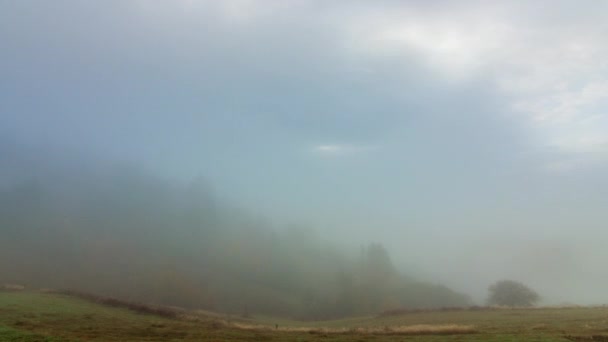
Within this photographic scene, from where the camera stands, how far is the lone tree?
128m

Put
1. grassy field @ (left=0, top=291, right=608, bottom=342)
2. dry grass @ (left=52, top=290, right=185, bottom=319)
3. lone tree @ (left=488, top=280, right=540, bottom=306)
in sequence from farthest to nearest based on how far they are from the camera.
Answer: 1. lone tree @ (left=488, top=280, right=540, bottom=306)
2. dry grass @ (left=52, top=290, right=185, bottom=319)
3. grassy field @ (left=0, top=291, right=608, bottom=342)

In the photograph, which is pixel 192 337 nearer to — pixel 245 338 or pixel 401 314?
pixel 245 338

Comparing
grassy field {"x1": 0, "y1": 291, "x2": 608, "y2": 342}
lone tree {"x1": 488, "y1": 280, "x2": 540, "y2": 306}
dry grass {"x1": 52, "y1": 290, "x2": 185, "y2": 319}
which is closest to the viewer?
grassy field {"x1": 0, "y1": 291, "x2": 608, "y2": 342}

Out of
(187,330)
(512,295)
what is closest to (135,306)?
(187,330)

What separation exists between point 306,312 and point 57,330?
149484mm

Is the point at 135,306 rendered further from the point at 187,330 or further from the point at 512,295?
the point at 512,295

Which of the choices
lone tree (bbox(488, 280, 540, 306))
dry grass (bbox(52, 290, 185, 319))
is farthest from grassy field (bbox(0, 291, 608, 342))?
lone tree (bbox(488, 280, 540, 306))

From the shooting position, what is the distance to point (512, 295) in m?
130

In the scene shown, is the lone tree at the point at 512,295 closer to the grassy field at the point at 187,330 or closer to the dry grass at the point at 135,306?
the grassy field at the point at 187,330

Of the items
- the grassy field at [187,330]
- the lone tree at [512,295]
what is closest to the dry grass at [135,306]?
the grassy field at [187,330]

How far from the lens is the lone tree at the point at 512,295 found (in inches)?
5059

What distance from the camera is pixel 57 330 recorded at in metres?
43.8

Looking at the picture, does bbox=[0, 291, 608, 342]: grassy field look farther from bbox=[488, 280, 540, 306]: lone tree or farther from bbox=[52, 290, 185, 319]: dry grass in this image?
bbox=[488, 280, 540, 306]: lone tree

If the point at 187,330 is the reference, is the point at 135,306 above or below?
above
